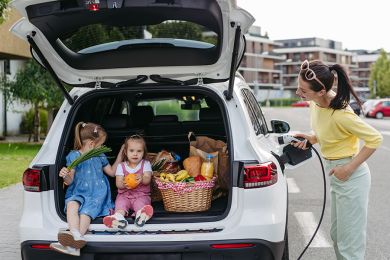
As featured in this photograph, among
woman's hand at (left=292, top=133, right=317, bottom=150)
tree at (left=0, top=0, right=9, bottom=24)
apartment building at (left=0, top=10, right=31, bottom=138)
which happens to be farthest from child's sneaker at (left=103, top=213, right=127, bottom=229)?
apartment building at (left=0, top=10, right=31, bottom=138)

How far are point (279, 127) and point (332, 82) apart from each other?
80.5 inches

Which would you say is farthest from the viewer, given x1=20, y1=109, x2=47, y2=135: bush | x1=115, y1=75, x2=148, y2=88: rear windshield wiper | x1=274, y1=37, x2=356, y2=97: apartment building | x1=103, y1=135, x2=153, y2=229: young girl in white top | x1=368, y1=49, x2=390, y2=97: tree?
x1=274, y1=37, x2=356, y2=97: apartment building

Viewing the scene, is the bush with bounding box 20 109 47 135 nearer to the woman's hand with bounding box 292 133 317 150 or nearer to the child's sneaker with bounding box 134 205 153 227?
the woman's hand with bounding box 292 133 317 150

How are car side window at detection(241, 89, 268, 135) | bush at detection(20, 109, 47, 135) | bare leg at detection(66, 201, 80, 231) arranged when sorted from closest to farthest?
1. bare leg at detection(66, 201, 80, 231)
2. car side window at detection(241, 89, 268, 135)
3. bush at detection(20, 109, 47, 135)

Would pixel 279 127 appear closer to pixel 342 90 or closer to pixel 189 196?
pixel 342 90

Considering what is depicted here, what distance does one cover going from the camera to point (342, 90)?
391cm

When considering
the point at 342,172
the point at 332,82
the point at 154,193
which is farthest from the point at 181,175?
the point at 332,82

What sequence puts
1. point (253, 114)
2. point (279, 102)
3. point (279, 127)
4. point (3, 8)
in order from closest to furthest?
point (253, 114) → point (279, 127) → point (3, 8) → point (279, 102)

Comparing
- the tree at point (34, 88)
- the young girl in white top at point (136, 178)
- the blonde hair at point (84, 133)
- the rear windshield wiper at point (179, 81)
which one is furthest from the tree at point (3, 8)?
the tree at point (34, 88)

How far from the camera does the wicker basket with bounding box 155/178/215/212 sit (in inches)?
155

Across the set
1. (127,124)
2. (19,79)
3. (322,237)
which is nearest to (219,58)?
(127,124)

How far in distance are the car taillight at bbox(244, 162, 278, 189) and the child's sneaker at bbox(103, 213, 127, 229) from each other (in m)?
0.80

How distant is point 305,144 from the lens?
448cm

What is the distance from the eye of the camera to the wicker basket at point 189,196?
394 centimetres
